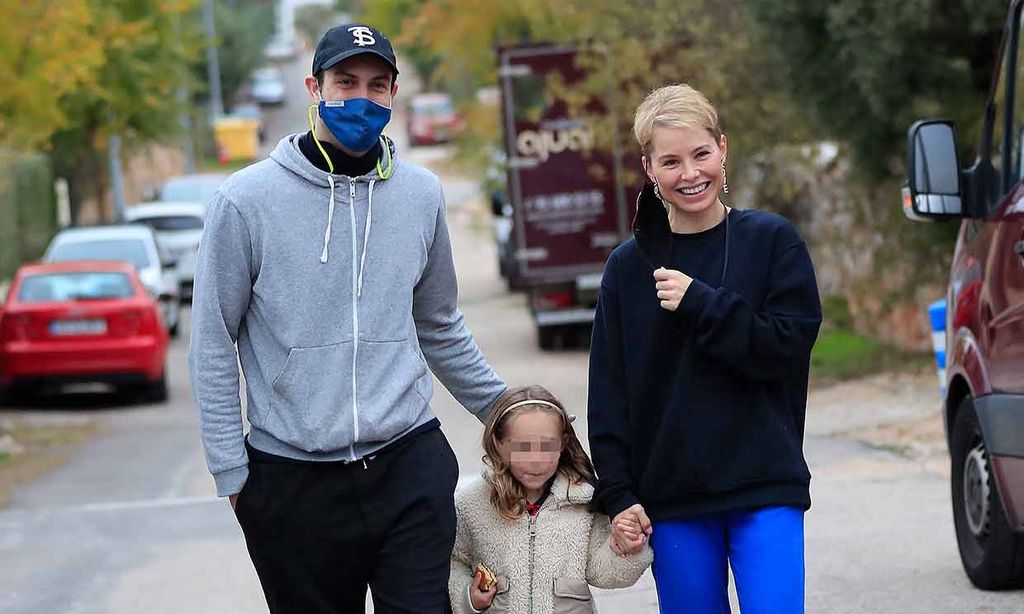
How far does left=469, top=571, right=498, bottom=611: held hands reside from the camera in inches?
159

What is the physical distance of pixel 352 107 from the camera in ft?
12.7

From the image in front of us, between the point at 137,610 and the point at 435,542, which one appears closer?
the point at 435,542

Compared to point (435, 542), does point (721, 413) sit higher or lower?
higher

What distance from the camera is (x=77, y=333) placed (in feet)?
56.6

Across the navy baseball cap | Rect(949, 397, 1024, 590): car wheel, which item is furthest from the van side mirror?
the navy baseball cap

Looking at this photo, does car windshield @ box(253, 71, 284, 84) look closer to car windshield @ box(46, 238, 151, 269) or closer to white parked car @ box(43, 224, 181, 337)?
white parked car @ box(43, 224, 181, 337)

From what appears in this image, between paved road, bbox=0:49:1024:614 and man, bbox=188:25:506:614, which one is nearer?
man, bbox=188:25:506:614

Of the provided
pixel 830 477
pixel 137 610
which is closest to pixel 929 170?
pixel 137 610

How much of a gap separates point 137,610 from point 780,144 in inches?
435

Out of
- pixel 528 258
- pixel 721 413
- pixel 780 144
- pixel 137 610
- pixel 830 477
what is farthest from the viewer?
pixel 528 258

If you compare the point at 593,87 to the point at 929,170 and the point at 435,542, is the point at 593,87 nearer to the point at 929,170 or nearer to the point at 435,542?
the point at 929,170

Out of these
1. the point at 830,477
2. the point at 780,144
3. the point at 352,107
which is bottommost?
the point at 830,477

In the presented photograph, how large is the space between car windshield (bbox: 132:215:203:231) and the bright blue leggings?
2649cm

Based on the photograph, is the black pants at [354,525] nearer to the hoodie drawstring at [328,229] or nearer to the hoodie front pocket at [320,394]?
the hoodie front pocket at [320,394]
